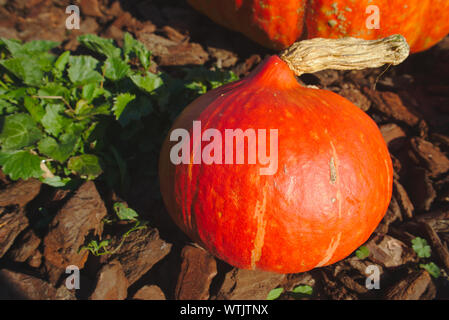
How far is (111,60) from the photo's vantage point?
2.38 metres

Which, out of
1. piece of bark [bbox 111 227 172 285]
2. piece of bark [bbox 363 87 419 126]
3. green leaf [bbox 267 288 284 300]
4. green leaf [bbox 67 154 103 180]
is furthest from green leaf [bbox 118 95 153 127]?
piece of bark [bbox 363 87 419 126]

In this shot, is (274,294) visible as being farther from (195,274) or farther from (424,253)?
(424,253)

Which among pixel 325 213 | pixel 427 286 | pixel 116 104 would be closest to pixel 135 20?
pixel 116 104

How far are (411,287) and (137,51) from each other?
2449 mm

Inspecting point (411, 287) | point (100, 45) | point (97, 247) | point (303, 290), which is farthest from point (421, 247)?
point (100, 45)

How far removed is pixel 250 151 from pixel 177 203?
522 millimetres

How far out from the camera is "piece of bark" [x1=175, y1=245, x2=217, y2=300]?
1.88 metres

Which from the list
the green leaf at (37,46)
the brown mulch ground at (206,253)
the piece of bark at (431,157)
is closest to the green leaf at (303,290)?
the brown mulch ground at (206,253)

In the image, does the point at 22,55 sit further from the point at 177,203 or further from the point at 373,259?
the point at 373,259

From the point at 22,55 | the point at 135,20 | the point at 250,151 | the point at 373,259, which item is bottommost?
the point at 373,259

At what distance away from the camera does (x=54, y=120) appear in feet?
7.29

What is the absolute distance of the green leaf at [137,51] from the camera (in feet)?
8.18

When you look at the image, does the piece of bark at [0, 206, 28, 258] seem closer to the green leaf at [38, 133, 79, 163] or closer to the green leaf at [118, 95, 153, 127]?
the green leaf at [38, 133, 79, 163]

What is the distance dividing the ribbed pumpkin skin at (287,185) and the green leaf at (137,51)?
972 millimetres
